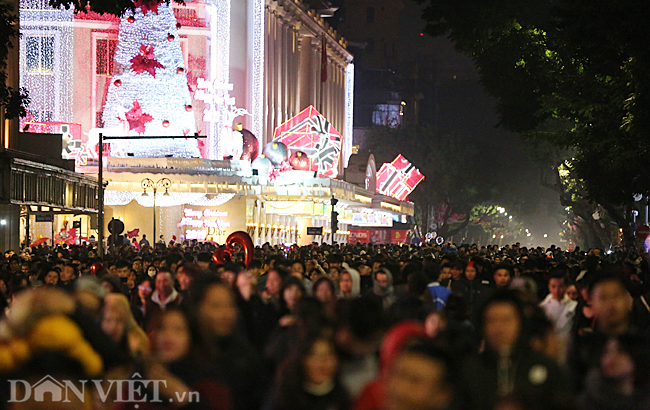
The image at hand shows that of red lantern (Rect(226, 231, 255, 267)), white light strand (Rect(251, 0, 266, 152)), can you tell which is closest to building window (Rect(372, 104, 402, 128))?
white light strand (Rect(251, 0, 266, 152))

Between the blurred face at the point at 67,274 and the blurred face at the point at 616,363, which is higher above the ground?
the blurred face at the point at 616,363

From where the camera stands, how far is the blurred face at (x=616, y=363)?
532cm

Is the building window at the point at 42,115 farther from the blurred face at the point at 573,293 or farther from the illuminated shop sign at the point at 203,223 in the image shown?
the blurred face at the point at 573,293

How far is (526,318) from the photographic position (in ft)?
19.1

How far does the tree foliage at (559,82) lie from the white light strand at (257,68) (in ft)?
Answer: 94.0

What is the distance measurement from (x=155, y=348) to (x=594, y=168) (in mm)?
29875

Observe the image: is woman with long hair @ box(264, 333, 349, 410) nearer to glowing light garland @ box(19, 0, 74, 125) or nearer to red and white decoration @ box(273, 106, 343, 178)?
red and white decoration @ box(273, 106, 343, 178)

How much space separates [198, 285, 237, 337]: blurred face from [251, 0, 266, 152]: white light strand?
5423 centimetres

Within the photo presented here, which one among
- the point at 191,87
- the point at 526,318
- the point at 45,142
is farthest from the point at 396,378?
the point at 191,87

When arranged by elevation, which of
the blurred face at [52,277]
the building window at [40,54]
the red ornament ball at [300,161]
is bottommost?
the blurred face at [52,277]

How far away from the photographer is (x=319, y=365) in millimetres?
5023

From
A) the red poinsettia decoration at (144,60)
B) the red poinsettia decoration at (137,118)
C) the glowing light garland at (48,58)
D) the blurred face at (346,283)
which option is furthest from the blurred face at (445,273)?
the glowing light garland at (48,58)

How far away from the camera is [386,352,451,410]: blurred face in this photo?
411cm

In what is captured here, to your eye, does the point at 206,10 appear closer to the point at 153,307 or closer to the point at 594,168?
the point at 594,168
